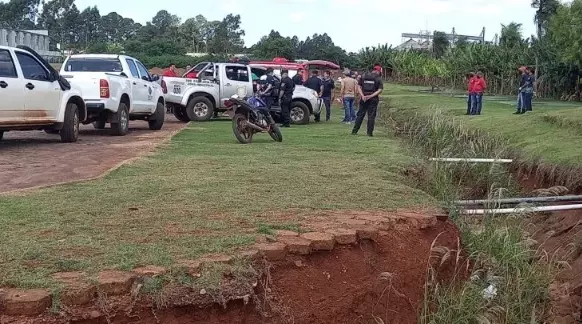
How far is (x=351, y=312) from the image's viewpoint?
586 centimetres

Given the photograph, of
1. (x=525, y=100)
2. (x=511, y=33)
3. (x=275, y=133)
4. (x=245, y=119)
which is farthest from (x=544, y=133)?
(x=511, y=33)

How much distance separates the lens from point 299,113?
2288cm

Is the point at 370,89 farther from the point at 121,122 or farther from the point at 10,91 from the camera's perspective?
the point at 10,91

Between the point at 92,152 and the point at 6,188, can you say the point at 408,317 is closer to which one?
the point at 6,188

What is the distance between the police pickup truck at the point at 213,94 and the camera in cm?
2197

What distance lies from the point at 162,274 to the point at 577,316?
4.93 metres

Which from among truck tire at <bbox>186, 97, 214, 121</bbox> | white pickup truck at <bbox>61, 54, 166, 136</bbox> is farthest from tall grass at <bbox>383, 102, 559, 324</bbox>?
truck tire at <bbox>186, 97, 214, 121</bbox>

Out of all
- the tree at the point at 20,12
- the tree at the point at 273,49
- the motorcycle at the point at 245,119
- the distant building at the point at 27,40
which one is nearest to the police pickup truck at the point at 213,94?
the motorcycle at the point at 245,119

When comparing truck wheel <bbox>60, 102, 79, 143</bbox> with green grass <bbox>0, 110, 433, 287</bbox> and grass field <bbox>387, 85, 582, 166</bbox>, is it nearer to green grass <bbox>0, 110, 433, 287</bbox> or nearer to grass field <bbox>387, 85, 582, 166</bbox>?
green grass <bbox>0, 110, 433, 287</bbox>

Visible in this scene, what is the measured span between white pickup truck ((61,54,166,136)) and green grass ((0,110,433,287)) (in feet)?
12.9

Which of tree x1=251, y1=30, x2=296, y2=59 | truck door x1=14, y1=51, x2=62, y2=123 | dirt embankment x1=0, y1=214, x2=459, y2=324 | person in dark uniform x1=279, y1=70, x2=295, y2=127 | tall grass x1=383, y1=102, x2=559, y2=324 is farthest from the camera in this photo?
tree x1=251, y1=30, x2=296, y2=59

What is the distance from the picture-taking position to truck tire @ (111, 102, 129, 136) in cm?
1614

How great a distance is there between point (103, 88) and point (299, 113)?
8464mm

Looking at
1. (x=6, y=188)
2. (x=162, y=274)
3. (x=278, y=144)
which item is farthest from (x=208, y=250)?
(x=278, y=144)
